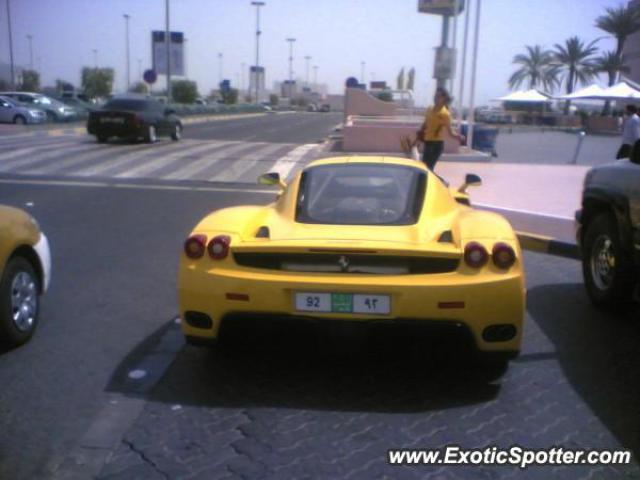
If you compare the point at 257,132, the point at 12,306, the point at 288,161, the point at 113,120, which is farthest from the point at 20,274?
the point at 257,132

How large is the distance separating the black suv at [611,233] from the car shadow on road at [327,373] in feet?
5.72

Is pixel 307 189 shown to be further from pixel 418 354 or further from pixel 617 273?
pixel 617 273

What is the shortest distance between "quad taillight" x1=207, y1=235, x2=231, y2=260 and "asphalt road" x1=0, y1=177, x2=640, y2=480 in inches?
23.1

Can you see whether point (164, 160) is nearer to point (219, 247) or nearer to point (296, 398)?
point (219, 247)

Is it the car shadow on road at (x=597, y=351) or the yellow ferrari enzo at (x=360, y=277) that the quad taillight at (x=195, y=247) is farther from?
the car shadow on road at (x=597, y=351)

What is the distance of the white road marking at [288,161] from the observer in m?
15.8

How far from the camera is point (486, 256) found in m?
3.78

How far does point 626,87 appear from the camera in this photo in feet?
64.9

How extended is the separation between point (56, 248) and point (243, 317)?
4627 millimetres

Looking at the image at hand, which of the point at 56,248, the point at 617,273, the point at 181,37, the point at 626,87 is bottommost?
the point at 56,248

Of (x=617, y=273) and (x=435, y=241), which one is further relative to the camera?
(x=617, y=273)

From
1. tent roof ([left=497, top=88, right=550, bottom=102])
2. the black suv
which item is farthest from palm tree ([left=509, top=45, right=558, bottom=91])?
the black suv

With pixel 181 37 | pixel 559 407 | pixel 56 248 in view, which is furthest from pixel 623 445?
pixel 181 37

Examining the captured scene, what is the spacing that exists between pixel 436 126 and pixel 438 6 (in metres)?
12.7
